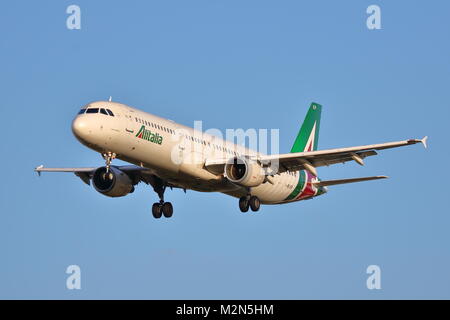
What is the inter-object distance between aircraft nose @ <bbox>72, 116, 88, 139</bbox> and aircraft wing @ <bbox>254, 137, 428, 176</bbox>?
1110 centimetres

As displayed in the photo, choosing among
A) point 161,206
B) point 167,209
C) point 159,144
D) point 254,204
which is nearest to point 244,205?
point 254,204

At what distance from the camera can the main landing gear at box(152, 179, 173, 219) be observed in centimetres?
6712

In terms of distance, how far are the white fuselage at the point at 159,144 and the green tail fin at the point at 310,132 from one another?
10560 millimetres

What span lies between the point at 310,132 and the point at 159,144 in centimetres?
2063

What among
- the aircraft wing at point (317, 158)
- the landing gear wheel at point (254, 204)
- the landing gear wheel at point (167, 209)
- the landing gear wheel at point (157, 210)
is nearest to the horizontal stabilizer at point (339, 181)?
the aircraft wing at point (317, 158)

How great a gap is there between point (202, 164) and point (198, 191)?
2990 millimetres

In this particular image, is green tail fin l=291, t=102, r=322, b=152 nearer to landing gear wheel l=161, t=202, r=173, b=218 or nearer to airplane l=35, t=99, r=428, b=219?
airplane l=35, t=99, r=428, b=219

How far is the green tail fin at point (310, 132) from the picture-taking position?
250 ft

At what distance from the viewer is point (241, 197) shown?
66.0m

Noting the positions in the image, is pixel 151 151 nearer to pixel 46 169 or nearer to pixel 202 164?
pixel 202 164

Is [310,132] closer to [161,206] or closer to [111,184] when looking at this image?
[161,206]

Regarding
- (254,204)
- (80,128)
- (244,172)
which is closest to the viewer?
(80,128)

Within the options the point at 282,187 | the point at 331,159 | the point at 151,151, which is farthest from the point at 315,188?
Answer: the point at 151,151

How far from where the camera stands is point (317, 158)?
207 feet
